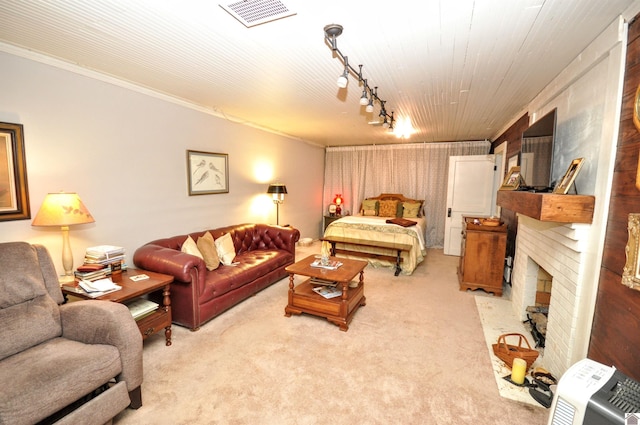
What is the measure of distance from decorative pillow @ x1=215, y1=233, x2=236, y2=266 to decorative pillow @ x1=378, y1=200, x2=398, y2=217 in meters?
3.82

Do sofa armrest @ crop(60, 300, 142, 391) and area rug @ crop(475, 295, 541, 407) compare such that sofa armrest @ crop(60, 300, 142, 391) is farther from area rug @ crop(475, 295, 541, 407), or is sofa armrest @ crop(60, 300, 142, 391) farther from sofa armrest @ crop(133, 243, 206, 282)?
area rug @ crop(475, 295, 541, 407)

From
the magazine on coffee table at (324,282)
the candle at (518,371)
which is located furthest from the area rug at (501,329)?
the magazine on coffee table at (324,282)

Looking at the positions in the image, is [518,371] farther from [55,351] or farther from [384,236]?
[55,351]

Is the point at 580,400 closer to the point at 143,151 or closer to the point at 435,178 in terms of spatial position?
the point at 143,151

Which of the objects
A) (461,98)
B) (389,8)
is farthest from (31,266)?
(461,98)

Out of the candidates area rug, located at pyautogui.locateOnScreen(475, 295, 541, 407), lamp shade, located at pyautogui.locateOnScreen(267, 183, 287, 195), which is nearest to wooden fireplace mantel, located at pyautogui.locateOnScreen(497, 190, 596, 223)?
area rug, located at pyautogui.locateOnScreen(475, 295, 541, 407)

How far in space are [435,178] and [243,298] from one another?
5.07 meters

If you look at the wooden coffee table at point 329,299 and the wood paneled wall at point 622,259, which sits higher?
the wood paneled wall at point 622,259

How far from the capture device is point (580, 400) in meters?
1.11

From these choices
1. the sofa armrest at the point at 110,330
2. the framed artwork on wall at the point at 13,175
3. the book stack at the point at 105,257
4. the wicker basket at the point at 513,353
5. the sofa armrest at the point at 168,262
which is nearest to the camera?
the sofa armrest at the point at 110,330

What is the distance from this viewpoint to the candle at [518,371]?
202 cm

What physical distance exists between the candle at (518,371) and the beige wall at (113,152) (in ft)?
12.0

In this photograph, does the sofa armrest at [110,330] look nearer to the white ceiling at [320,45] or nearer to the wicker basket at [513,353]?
the white ceiling at [320,45]

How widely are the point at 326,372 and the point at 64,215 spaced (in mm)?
2355
